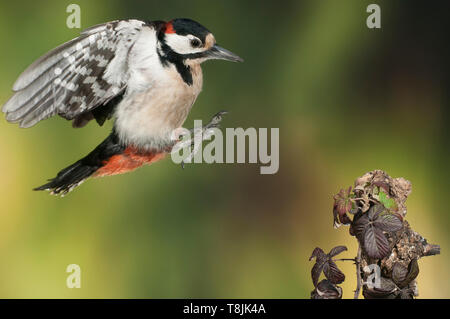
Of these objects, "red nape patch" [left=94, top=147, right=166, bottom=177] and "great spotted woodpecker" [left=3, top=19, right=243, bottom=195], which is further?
"red nape patch" [left=94, top=147, right=166, bottom=177]

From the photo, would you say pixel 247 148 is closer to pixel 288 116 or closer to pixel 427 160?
pixel 288 116

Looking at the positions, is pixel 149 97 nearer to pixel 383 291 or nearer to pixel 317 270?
pixel 317 270

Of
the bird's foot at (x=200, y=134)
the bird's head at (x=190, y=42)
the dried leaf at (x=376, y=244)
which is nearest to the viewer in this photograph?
the dried leaf at (x=376, y=244)

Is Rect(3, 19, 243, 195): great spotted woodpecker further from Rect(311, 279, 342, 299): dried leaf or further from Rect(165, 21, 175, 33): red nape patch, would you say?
Rect(311, 279, 342, 299): dried leaf

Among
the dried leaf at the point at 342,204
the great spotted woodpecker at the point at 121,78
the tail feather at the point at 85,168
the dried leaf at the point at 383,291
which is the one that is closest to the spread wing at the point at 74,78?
the great spotted woodpecker at the point at 121,78

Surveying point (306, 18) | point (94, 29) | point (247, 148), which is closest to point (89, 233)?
point (247, 148)

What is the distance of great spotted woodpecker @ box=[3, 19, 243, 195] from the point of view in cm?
159

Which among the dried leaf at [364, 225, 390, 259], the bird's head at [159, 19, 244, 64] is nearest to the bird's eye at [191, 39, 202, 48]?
the bird's head at [159, 19, 244, 64]

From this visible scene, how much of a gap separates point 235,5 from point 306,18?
277 millimetres

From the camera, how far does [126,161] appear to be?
173 centimetres

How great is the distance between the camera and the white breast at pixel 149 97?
162 cm

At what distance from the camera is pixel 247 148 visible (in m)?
2.03

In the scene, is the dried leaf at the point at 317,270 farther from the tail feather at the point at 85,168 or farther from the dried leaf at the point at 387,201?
the tail feather at the point at 85,168

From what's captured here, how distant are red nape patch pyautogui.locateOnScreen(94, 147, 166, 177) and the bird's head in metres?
0.28
